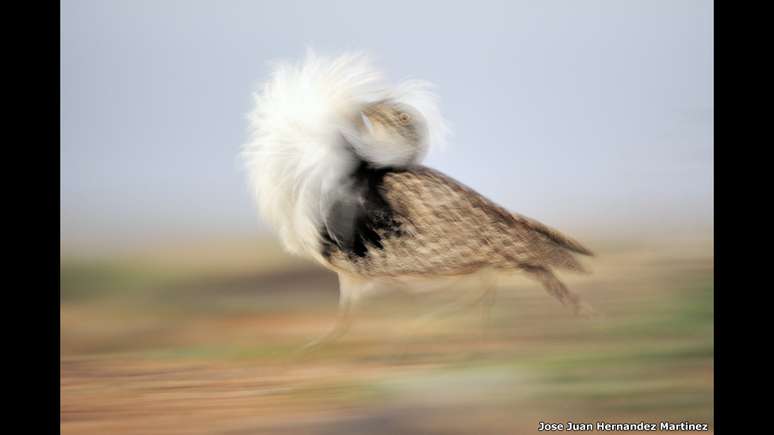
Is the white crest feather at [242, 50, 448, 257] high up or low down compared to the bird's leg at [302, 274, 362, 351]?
up

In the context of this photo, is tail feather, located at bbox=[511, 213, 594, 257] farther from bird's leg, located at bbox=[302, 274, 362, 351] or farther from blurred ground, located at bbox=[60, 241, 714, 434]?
bird's leg, located at bbox=[302, 274, 362, 351]

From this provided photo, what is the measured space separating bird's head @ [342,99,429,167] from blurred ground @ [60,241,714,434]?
37cm

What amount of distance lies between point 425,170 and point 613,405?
34.6 inches

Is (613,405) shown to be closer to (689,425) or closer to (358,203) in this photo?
(689,425)

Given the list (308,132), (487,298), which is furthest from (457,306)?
(308,132)

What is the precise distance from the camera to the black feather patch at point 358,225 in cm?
211

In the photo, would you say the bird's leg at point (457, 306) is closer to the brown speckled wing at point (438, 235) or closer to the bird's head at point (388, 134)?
the brown speckled wing at point (438, 235)

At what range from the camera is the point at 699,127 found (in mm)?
2352

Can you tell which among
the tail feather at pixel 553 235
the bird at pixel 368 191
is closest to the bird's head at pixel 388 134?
the bird at pixel 368 191

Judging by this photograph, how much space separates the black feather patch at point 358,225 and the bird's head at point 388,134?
118 millimetres

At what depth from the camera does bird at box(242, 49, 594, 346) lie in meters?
2.12

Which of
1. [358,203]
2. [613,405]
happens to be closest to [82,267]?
[358,203]

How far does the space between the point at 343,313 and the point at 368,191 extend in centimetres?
37

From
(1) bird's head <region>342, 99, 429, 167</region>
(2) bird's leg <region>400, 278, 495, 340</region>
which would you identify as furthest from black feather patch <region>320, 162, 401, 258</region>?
(2) bird's leg <region>400, 278, 495, 340</region>
